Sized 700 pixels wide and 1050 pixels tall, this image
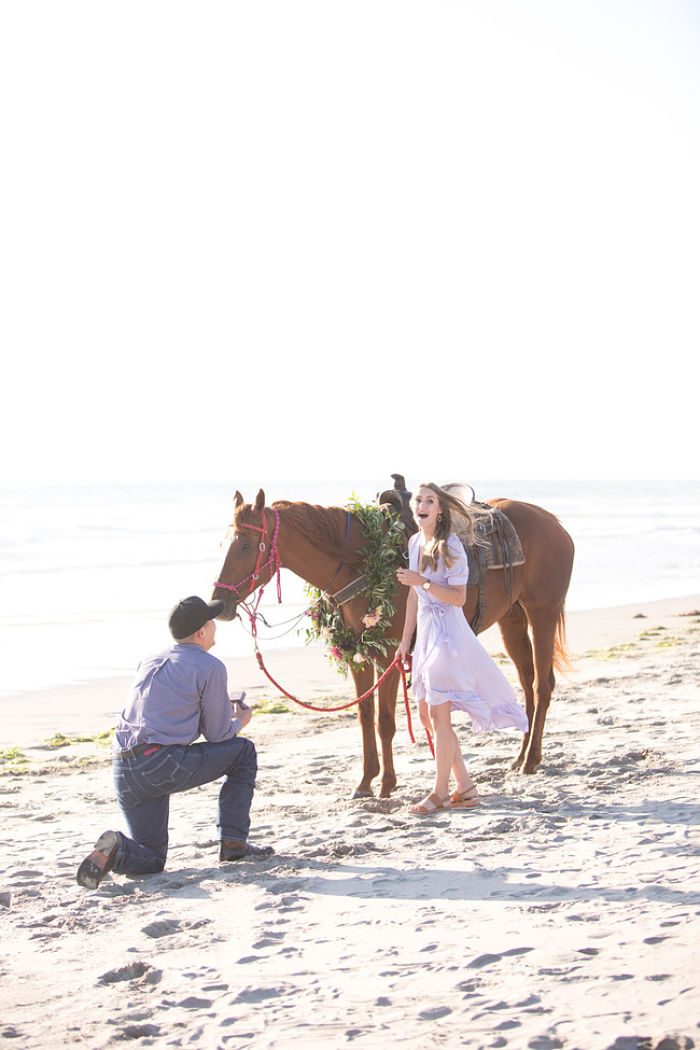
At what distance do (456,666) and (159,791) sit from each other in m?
1.66

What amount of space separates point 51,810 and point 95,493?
6016 cm

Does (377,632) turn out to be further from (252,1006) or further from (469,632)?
(252,1006)

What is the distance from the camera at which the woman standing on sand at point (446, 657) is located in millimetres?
5320

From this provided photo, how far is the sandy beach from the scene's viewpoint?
3037 millimetres

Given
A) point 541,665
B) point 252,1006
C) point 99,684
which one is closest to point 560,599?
point 541,665

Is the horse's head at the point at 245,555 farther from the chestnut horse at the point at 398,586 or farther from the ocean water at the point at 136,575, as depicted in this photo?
the ocean water at the point at 136,575

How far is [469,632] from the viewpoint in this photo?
5430 millimetres

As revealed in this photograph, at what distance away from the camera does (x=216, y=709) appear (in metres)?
4.77

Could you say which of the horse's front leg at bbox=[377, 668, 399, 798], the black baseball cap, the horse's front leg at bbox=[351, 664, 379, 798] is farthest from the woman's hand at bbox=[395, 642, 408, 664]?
the black baseball cap

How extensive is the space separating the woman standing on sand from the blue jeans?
1091mm

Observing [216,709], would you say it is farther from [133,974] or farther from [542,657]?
[542,657]

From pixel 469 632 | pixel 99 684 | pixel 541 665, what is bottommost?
pixel 99 684

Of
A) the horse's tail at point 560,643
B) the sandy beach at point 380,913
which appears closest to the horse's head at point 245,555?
the sandy beach at point 380,913

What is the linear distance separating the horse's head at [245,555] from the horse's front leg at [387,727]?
998 mm
